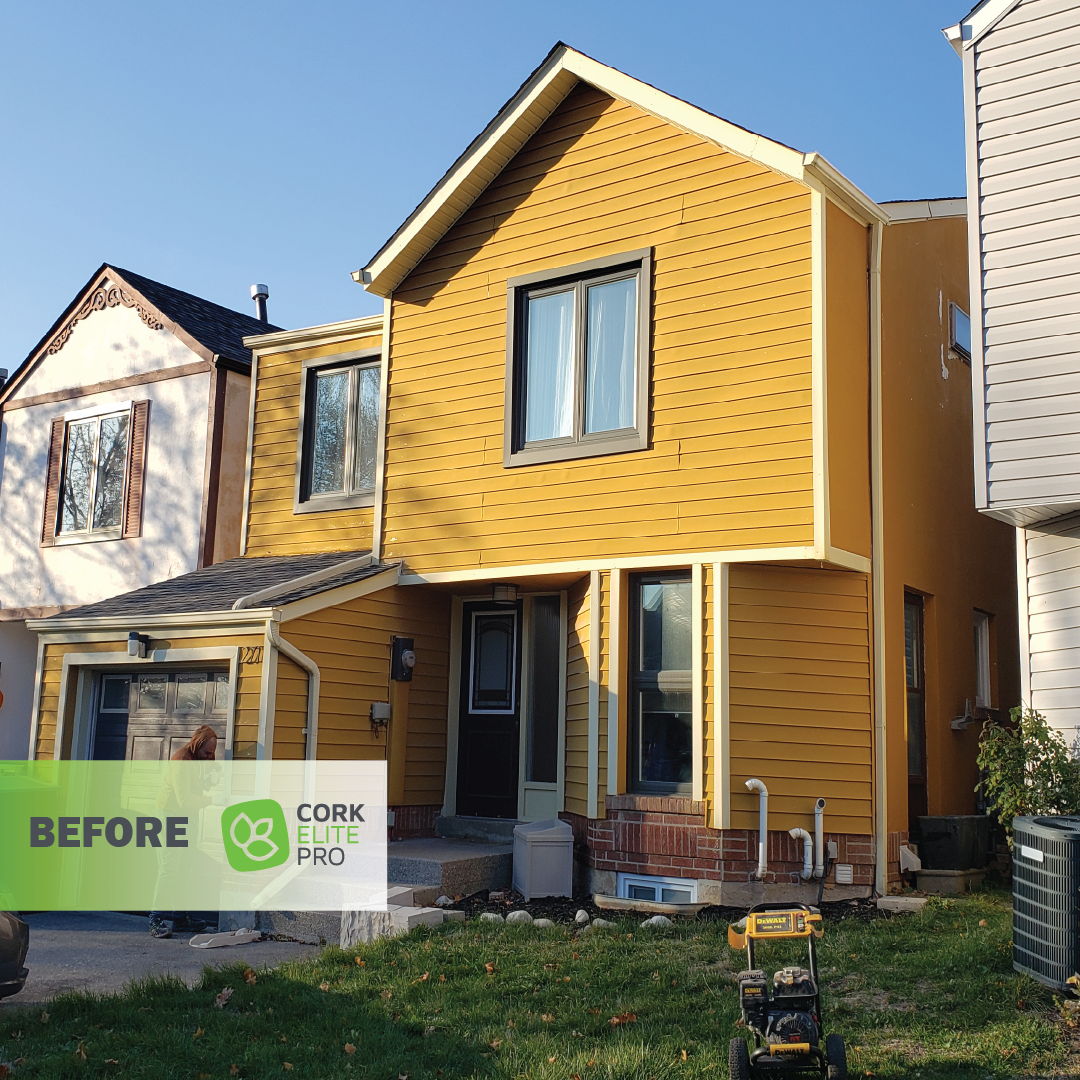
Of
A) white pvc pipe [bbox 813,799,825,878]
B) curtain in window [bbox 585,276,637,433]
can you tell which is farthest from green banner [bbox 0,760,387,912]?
curtain in window [bbox 585,276,637,433]

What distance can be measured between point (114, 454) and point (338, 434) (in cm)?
415

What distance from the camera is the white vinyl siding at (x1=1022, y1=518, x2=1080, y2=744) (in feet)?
28.6

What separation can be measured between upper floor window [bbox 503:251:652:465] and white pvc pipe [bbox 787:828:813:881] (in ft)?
11.5

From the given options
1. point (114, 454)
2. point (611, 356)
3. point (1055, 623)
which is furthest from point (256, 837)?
point (114, 454)

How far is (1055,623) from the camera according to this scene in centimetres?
889

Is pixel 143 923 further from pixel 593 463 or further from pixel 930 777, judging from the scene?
pixel 930 777

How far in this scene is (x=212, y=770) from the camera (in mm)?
10992

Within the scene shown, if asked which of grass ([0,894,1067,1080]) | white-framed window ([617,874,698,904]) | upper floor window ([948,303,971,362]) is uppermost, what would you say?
upper floor window ([948,303,971,362])

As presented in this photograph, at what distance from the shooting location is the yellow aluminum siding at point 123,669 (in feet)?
36.0

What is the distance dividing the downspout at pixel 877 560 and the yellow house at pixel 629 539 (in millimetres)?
27

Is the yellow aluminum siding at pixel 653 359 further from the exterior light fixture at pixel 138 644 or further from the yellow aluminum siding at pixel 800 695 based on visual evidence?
the exterior light fixture at pixel 138 644

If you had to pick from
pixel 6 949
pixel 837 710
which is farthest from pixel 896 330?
pixel 6 949

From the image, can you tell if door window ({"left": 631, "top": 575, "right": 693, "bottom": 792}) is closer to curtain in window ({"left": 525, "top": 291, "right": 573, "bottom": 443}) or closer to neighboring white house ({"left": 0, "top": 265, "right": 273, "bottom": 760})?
curtain in window ({"left": 525, "top": 291, "right": 573, "bottom": 443})

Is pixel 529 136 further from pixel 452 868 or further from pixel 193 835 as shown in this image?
pixel 193 835
